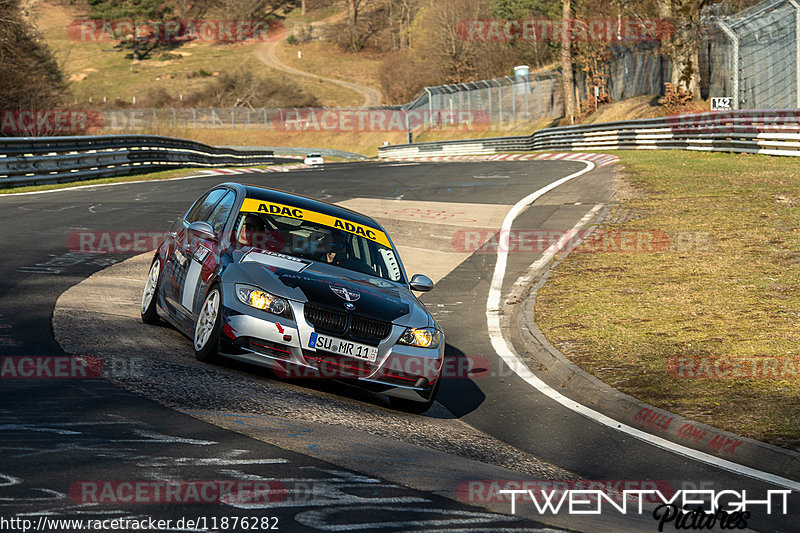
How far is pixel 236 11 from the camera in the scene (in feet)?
507

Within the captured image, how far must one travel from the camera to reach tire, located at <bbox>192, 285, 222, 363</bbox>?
7.41 metres

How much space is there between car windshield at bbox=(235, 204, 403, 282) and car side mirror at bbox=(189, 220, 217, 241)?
242 mm

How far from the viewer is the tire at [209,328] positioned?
7408mm

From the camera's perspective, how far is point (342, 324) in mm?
7227

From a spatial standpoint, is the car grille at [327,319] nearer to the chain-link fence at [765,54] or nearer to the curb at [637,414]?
the curb at [637,414]

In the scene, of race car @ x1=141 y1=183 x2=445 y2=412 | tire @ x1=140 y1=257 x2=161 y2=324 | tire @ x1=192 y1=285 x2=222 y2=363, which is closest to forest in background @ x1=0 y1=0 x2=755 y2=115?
tire @ x1=140 y1=257 x2=161 y2=324

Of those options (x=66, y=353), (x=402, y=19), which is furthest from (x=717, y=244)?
(x=402, y=19)

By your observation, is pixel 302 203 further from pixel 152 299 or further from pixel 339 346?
pixel 339 346

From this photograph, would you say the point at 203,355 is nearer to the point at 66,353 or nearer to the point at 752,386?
the point at 66,353

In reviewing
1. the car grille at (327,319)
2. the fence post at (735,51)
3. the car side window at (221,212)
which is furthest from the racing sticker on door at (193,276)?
the fence post at (735,51)

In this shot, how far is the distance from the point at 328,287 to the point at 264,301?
567 millimetres

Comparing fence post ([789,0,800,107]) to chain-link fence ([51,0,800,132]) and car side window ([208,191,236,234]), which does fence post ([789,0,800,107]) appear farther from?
car side window ([208,191,236,234])

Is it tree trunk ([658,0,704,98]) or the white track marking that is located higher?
tree trunk ([658,0,704,98])

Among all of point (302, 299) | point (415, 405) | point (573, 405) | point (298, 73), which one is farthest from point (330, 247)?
point (298, 73)
